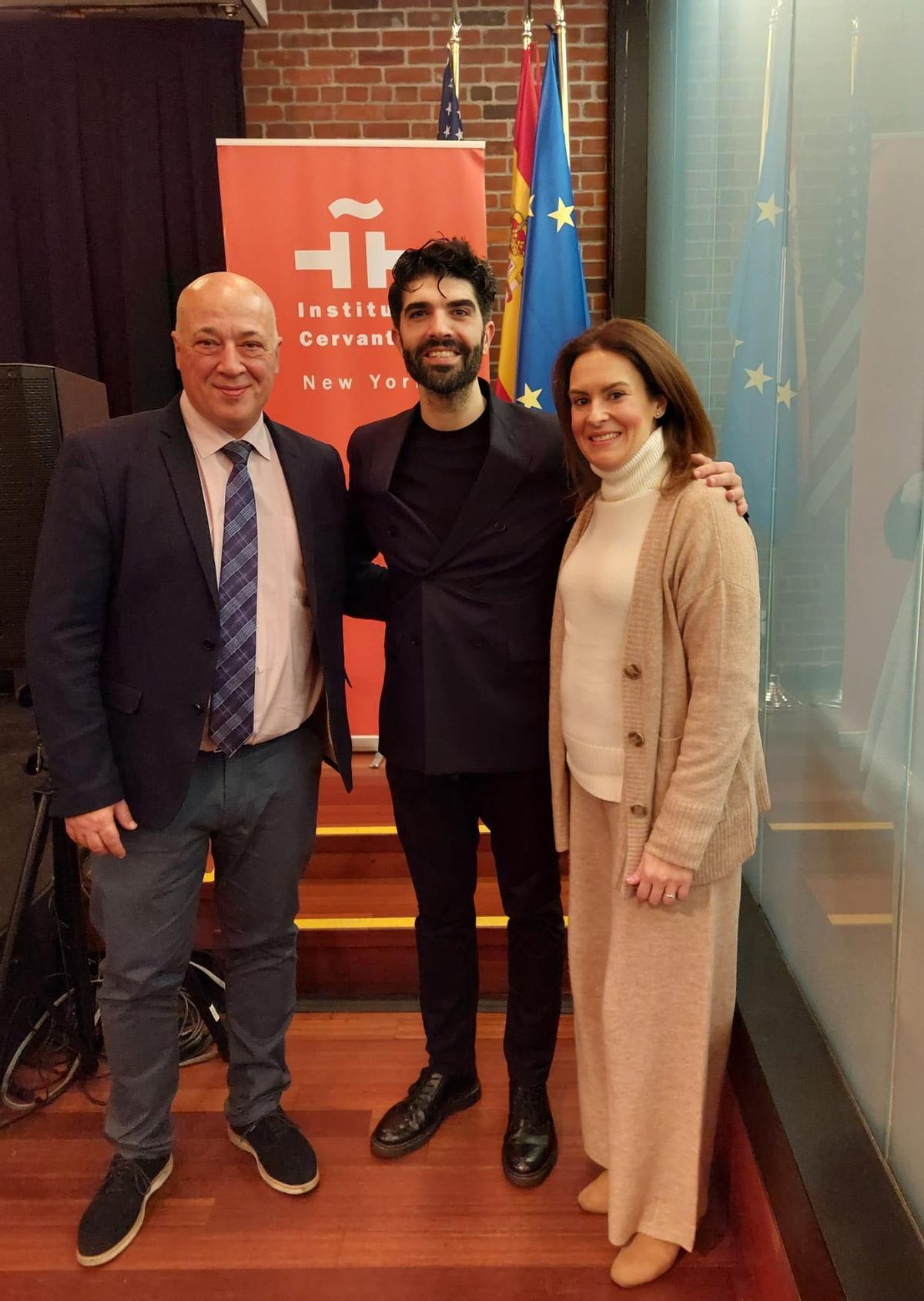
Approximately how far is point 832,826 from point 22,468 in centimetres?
164

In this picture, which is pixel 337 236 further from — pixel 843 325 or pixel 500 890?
pixel 500 890

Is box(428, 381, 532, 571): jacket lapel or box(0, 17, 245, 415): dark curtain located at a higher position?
box(0, 17, 245, 415): dark curtain

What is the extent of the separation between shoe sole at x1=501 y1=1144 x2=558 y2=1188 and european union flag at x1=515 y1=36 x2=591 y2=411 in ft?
7.15

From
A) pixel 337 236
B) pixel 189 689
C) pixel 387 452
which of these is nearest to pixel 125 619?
pixel 189 689

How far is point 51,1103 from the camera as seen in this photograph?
1.97 metres

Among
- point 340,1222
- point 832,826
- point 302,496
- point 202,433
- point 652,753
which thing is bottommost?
point 340,1222

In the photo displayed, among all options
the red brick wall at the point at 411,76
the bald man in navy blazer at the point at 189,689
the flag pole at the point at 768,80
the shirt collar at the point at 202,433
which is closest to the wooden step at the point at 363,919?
the bald man in navy blazer at the point at 189,689

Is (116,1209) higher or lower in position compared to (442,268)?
lower

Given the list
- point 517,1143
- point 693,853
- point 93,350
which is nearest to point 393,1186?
point 517,1143

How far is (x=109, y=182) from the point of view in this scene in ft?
10.9

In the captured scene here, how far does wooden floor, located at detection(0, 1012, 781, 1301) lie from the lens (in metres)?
1.51

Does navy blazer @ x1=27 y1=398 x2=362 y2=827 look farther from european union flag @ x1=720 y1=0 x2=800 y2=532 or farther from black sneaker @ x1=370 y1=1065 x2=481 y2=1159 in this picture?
european union flag @ x1=720 y1=0 x2=800 y2=532

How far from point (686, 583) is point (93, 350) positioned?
9.56 feet

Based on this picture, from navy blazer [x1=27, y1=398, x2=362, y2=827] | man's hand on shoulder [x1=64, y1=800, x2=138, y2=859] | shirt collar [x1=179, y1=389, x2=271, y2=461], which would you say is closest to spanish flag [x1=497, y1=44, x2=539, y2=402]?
shirt collar [x1=179, y1=389, x2=271, y2=461]
